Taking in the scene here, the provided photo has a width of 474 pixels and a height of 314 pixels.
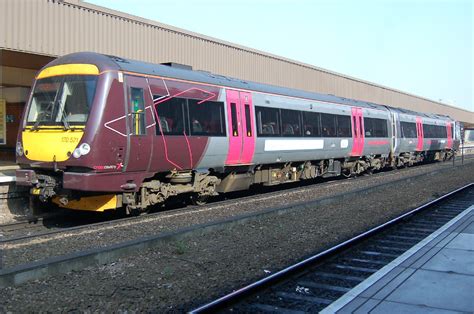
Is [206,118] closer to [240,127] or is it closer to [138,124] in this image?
[240,127]

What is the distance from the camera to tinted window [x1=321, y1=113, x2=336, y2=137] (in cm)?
1740

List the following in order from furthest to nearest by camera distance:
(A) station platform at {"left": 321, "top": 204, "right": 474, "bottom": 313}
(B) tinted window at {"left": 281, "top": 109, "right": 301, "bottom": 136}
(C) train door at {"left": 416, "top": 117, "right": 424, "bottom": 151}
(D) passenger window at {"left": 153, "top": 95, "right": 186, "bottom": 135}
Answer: (C) train door at {"left": 416, "top": 117, "right": 424, "bottom": 151} < (B) tinted window at {"left": 281, "top": 109, "right": 301, "bottom": 136} < (D) passenger window at {"left": 153, "top": 95, "right": 186, "bottom": 135} < (A) station platform at {"left": 321, "top": 204, "right": 474, "bottom": 313}

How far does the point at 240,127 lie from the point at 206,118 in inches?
58.0

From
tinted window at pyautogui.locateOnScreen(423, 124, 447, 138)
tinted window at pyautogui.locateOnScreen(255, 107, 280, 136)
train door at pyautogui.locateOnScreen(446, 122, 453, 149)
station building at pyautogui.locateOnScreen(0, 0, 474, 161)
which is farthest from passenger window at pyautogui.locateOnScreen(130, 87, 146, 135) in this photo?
train door at pyautogui.locateOnScreen(446, 122, 453, 149)

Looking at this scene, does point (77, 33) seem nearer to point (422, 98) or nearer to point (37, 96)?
point (37, 96)

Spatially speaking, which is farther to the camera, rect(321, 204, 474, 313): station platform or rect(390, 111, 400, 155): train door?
rect(390, 111, 400, 155): train door

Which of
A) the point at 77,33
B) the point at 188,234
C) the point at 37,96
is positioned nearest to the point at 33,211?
the point at 37,96

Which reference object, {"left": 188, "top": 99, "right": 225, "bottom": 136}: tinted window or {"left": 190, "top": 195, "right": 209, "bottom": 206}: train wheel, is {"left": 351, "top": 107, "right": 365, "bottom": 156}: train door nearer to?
{"left": 188, "top": 99, "right": 225, "bottom": 136}: tinted window

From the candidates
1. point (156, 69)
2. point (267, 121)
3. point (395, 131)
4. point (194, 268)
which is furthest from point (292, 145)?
point (395, 131)

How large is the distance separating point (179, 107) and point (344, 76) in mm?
23809

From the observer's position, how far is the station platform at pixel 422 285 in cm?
467

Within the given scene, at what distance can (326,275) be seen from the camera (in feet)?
20.4

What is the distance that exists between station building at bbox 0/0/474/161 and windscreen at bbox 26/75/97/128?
329cm

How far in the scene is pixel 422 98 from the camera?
49.1 meters
